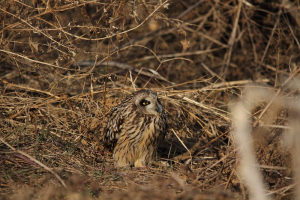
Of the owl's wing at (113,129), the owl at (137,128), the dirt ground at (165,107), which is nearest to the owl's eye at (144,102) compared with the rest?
the owl at (137,128)

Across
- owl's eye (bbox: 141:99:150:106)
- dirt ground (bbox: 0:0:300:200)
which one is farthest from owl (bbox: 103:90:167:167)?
dirt ground (bbox: 0:0:300:200)

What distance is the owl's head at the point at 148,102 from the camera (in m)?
3.70

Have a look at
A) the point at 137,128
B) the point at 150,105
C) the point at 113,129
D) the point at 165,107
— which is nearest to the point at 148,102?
the point at 150,105

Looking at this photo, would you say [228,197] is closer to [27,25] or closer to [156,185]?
[156,185]

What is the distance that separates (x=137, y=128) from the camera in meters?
3.78

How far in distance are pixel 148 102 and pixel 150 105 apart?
0.13 ft

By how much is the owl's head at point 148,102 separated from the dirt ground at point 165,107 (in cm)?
62

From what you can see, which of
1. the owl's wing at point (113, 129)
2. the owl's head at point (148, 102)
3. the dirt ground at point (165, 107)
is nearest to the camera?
the dirt ground at point (165, 107)

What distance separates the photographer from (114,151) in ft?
13.3

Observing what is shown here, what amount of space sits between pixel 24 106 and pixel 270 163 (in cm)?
292

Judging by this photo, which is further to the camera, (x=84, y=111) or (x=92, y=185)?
(x=84, y=111)

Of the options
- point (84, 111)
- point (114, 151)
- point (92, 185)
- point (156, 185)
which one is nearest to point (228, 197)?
point (156, 185)

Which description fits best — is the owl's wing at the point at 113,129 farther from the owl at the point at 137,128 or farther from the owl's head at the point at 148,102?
the owl's head at the point at 148,102

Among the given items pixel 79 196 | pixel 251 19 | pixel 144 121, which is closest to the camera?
pixel 79 196
